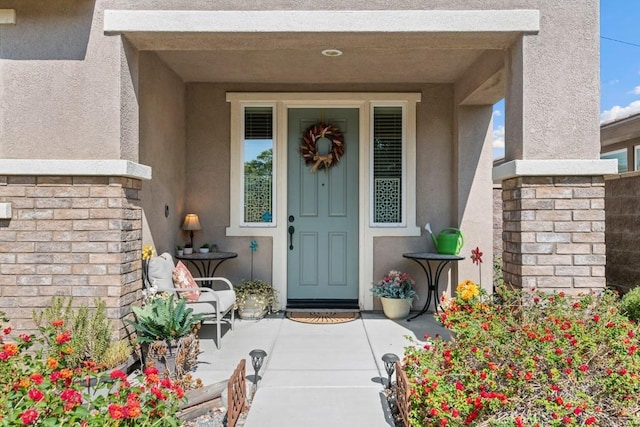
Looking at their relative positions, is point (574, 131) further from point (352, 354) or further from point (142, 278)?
point (142, 278)

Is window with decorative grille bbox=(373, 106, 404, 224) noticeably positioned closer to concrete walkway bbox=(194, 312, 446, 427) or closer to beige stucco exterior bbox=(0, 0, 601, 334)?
concrete walkway bbox=(194, 312, 446, 427)

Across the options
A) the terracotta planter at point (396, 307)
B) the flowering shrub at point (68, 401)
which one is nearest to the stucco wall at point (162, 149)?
the flowering shrub at point (68, 401)

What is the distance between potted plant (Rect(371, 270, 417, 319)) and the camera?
4.89 meters

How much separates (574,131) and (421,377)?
7.35 feet

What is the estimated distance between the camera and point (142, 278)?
3875 millimetres

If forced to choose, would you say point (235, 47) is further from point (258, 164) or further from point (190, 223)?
point (190, 223)

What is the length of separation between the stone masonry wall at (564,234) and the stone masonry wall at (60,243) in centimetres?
317

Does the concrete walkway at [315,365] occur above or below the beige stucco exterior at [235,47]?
below

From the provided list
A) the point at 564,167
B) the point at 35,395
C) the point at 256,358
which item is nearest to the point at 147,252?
the point at 256,358

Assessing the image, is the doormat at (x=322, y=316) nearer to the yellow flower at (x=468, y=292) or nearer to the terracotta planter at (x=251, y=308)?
the terracotta planter at (x=251, y=308)

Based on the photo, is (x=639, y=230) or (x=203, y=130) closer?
(x=639, y=230)

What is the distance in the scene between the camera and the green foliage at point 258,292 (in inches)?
193

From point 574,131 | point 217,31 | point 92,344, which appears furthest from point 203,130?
point 574,131

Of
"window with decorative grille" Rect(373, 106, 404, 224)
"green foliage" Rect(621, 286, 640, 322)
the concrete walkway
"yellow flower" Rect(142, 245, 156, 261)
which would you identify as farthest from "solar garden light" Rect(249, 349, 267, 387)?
"green foliage" Rect(621, 286, 640, 322)
